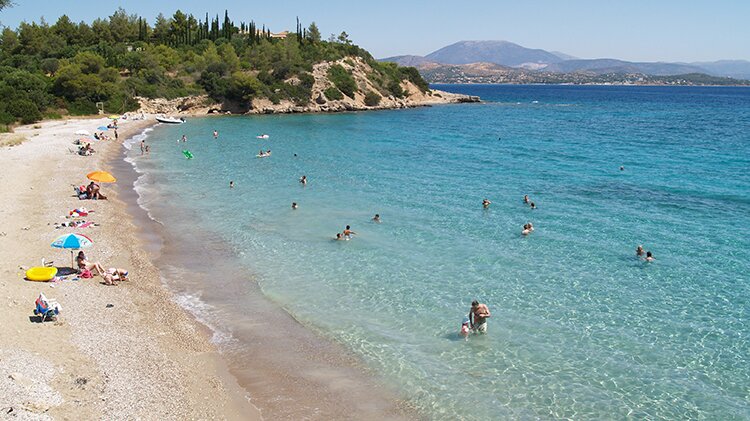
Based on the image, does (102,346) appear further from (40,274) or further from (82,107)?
(82,107)

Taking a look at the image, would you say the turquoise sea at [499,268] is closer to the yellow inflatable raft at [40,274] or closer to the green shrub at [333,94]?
the yellow inflatable raft at [40,274]

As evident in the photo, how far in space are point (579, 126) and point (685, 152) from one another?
2585cm

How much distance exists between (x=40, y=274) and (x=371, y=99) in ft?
289

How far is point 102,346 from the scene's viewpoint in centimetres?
1354

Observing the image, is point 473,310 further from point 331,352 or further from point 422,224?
point 422,224

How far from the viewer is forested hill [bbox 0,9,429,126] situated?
72.9m

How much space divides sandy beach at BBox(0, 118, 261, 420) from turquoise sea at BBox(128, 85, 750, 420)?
1347 mm

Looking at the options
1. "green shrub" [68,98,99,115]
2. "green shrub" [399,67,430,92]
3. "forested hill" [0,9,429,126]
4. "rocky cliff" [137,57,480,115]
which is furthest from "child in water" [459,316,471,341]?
"green shrub" [399,67,430,92]

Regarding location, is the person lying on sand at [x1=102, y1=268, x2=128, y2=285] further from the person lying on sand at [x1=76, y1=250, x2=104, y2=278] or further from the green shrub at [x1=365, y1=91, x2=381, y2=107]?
the green shrub at [x1=365, y1=91, x2=381, y2=107]

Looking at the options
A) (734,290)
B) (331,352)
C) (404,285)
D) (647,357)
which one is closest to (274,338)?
(331,352)

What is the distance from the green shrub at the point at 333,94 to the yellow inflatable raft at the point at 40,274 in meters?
80.9

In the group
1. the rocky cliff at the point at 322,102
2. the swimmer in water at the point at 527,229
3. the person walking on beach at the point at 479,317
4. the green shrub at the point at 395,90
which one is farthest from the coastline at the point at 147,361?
the green shrub at the point at 395,90

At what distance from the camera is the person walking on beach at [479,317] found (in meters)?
15.5

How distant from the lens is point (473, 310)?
15617 millimetres
